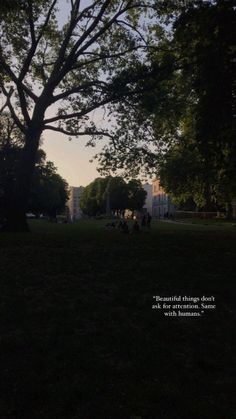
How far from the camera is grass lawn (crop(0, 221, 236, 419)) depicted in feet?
15.5

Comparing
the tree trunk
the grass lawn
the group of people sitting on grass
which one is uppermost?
the tree trunk

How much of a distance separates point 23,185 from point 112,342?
58.0 ft

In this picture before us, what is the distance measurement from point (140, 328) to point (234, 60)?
1264cm

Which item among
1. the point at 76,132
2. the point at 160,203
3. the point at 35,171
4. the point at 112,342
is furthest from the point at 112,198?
the point at 112,342

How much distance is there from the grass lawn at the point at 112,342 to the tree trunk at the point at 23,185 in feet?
34.2

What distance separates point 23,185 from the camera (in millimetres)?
23125

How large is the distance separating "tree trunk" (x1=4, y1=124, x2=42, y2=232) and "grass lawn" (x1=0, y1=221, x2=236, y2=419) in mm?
10426

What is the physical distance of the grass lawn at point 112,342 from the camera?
474 cm

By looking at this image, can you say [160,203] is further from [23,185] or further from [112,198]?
[23,185]

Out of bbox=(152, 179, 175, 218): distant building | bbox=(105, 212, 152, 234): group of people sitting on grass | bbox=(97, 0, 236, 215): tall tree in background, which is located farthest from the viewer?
bbox=(152, 179, 175, 218): distant building

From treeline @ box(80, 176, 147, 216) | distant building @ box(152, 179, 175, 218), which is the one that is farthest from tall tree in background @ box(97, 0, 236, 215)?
distant building @ box(152, 179, 175, 218)

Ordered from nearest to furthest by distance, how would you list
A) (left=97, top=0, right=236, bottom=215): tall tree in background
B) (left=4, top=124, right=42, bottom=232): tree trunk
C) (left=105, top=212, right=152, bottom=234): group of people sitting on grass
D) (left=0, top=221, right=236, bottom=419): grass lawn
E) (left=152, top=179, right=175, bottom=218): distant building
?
(left=0, top=221, right=236, bottom=419): grass lawn → (left=97, top=0, right=236, bottom=215): tall tree in background → (left=4, top=124, right=42, bottom=232): tree trunk → (left=105, top=212, right=152, bottom=234): group of people sitting on grass → (left=152, top=179, right=175, bottom=218): distant building

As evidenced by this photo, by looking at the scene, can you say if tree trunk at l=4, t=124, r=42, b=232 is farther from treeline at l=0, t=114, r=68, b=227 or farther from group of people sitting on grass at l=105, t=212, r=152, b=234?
treeline at l=0, t=114, r=68, b=227

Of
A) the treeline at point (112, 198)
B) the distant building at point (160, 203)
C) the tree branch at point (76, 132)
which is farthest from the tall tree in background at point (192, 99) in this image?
the distant building at point (160, 203)
